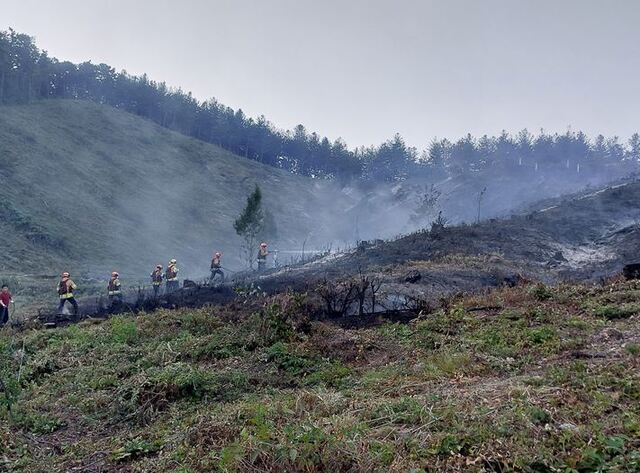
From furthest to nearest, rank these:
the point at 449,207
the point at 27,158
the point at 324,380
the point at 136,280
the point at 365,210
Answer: the point at 365,210 < the point at 449,207 < the point at 27,158 < the point at 136,280 < the point at 324,380

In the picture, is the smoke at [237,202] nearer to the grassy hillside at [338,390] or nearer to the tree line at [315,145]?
the tree line at [315,145]

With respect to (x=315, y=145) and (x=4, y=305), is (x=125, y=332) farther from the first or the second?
(x=315, y=145)

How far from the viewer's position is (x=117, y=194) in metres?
50.4

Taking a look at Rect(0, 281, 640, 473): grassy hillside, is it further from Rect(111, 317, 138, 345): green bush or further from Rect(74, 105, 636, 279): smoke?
Rect(74, 105, 636, 279): smoke

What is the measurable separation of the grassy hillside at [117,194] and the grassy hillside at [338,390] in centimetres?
2209

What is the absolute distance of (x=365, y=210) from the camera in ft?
229

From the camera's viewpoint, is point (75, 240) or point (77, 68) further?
point (77, 68)

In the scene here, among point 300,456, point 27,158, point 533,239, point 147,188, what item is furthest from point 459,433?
point 147,188

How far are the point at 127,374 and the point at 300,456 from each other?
4.75m

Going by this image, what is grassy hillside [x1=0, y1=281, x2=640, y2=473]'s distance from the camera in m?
3.63

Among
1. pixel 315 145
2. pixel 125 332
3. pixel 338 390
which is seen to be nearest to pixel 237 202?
pixel 315 145

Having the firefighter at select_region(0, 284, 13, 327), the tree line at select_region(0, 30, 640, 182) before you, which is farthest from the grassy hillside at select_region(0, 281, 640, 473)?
the tree line at select_region(0, 30, 640, 182)

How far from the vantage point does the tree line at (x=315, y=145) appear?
73875 millimetres

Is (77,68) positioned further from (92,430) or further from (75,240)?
(92,430)
